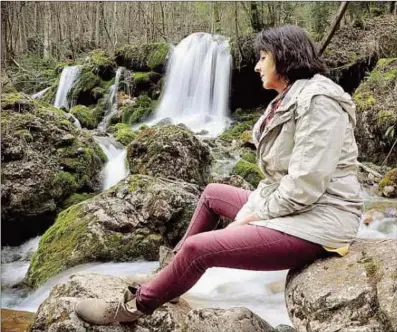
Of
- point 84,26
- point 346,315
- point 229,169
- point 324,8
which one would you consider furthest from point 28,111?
point 346,315

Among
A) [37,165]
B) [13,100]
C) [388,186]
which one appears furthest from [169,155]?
[388,186]

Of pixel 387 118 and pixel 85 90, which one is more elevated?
pixel 85 90

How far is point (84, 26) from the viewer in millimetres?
5434

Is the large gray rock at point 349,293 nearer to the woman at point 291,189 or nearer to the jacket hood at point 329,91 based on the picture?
the woman at point 291,189

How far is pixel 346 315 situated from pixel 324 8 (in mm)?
4387

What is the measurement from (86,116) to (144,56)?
1471 millimetres

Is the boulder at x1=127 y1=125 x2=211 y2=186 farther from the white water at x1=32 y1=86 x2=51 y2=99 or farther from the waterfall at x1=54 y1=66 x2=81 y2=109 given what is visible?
the waterfall at x1=54 y1=66 x2=81 y2=109

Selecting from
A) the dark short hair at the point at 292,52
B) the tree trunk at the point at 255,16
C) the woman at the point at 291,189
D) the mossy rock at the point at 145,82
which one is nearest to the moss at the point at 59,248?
the woman at the point at 291,189

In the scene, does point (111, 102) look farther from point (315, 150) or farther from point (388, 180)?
point (315, 150)

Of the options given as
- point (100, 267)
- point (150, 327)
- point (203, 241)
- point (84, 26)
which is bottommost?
point (100, 267)

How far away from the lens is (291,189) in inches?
53.7

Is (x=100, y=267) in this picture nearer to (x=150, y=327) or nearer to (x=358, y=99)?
(x=150, y=327)

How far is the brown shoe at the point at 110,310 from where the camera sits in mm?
1535

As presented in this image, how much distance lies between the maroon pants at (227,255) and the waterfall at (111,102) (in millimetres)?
4663
